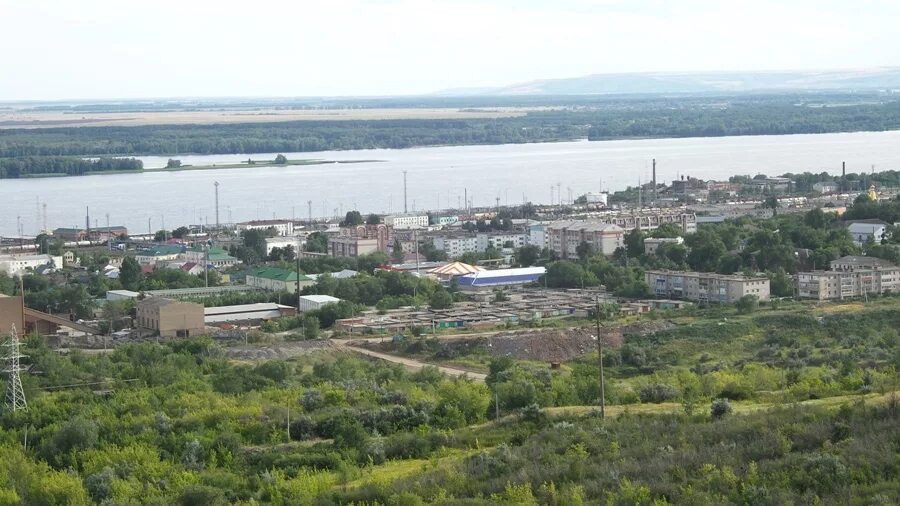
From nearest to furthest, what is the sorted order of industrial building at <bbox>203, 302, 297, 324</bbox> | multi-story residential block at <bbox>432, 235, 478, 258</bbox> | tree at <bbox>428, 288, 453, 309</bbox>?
industrial building at <bbox>203, 302, 297, 324</bbox> < tree at <bbox>428, 288, 453, 309</bbox> < multi-story residential block at <bbox>432, 235, 478, 258</bbox>

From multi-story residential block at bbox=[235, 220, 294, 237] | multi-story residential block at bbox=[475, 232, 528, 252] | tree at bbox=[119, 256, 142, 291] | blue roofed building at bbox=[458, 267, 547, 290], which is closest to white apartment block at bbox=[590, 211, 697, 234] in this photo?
multi-story residential block at bbox=[475, 232, 528, 252]

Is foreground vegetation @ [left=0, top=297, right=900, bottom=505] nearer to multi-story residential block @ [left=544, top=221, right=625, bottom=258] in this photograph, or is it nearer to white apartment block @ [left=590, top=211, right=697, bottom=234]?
multi-story residential block @ [left=544, top=221, right=625, bottom=258]

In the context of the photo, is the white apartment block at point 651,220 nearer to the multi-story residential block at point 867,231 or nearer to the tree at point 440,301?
the multi-story residential block at point 867,231

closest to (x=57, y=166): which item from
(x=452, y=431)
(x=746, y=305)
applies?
(x=746, y=305)

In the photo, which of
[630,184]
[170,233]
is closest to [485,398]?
[170,233]

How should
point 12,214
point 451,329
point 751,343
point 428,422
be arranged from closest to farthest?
Answer: point 428,422
point 751,343
point 451,329
point 12,214

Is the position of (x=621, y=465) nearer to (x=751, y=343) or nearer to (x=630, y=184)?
(x=751, y=343)
